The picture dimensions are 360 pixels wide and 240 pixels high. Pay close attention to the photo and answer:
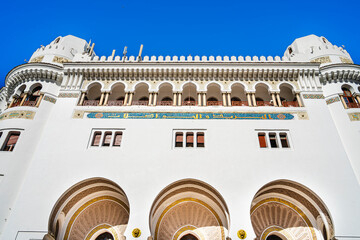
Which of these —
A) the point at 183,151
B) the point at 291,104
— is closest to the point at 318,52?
the point at 291,104

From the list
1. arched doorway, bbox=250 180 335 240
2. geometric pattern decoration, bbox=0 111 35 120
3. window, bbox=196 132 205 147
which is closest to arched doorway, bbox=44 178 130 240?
window, bbox=196 132 205 147

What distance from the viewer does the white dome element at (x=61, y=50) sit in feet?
41.1

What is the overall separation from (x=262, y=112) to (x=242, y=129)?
1.36m

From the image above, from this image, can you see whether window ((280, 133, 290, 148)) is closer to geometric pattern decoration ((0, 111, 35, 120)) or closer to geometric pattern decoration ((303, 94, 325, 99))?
geometric pattern decoration ((303, 94, 325, 99))

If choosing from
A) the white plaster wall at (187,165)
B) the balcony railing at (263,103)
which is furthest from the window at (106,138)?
the balcony railing at (263,103)

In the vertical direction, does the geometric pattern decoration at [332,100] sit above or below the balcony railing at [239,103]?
above

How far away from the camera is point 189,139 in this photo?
9.79 metres

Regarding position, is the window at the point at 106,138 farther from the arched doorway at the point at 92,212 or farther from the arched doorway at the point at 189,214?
the arched doorway at the point at 189,214

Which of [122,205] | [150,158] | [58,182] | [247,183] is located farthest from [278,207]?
[58,182]

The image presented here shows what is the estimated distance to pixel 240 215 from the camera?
7.90m

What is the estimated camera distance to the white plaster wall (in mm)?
8031

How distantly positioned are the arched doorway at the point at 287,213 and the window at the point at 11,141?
9.25 meters

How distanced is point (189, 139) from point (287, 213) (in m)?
4.66

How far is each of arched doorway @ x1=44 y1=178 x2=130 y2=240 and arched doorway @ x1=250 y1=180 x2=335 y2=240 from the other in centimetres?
500
